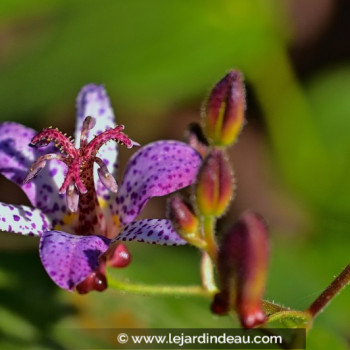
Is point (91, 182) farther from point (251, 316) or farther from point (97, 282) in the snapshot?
point (251, 316)

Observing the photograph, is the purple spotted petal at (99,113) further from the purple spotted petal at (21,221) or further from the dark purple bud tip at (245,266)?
the dark purple bud tip at (245,266)

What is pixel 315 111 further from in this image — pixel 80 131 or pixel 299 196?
pixel 80 131

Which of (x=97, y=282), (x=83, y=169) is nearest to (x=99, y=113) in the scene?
(x=83, y=169)

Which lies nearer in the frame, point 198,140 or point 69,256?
Result: point 69,256

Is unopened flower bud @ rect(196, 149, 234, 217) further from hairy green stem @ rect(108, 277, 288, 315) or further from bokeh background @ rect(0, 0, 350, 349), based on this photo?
bokeh background @ rect(0, 0, 350, 349)

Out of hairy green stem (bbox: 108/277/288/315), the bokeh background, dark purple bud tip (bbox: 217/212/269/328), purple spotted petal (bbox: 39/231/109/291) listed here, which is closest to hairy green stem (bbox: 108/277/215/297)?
hairy green stem (bbox: 108/277/288/315)

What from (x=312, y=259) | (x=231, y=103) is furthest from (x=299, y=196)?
(x=231, y=103)
